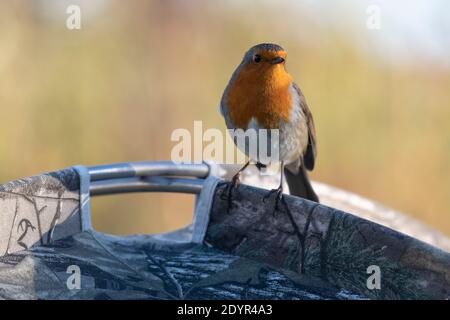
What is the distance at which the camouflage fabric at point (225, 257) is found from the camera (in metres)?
1.54

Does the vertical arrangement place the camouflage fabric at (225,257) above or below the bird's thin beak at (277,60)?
below

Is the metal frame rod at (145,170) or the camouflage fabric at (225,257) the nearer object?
the camouflage fabric at (225,257)

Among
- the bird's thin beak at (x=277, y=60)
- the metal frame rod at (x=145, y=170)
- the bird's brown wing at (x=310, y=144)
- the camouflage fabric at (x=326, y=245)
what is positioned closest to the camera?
A: the camouflage fabric at (x=326, y=245)

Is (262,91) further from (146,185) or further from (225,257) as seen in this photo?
(225,257)

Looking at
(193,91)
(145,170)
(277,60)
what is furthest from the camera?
(193,91)

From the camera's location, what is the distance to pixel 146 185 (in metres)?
2.31

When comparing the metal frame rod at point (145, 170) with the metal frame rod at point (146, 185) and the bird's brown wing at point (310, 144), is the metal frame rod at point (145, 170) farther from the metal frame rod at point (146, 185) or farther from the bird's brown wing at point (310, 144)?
the bird's brown wing at point (310, 144)

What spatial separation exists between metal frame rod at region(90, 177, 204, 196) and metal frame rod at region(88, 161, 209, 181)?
0.03 metres

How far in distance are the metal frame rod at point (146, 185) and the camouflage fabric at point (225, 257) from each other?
0.20 meters

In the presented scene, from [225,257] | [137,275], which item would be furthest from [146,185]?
[137,275]

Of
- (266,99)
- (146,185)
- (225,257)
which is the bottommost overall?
(225,257)

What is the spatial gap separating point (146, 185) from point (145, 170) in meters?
0.07

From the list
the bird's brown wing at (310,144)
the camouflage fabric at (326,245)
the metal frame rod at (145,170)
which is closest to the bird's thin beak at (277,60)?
the bird's brown wing at (310,144)

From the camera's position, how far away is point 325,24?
4660 millimetres
